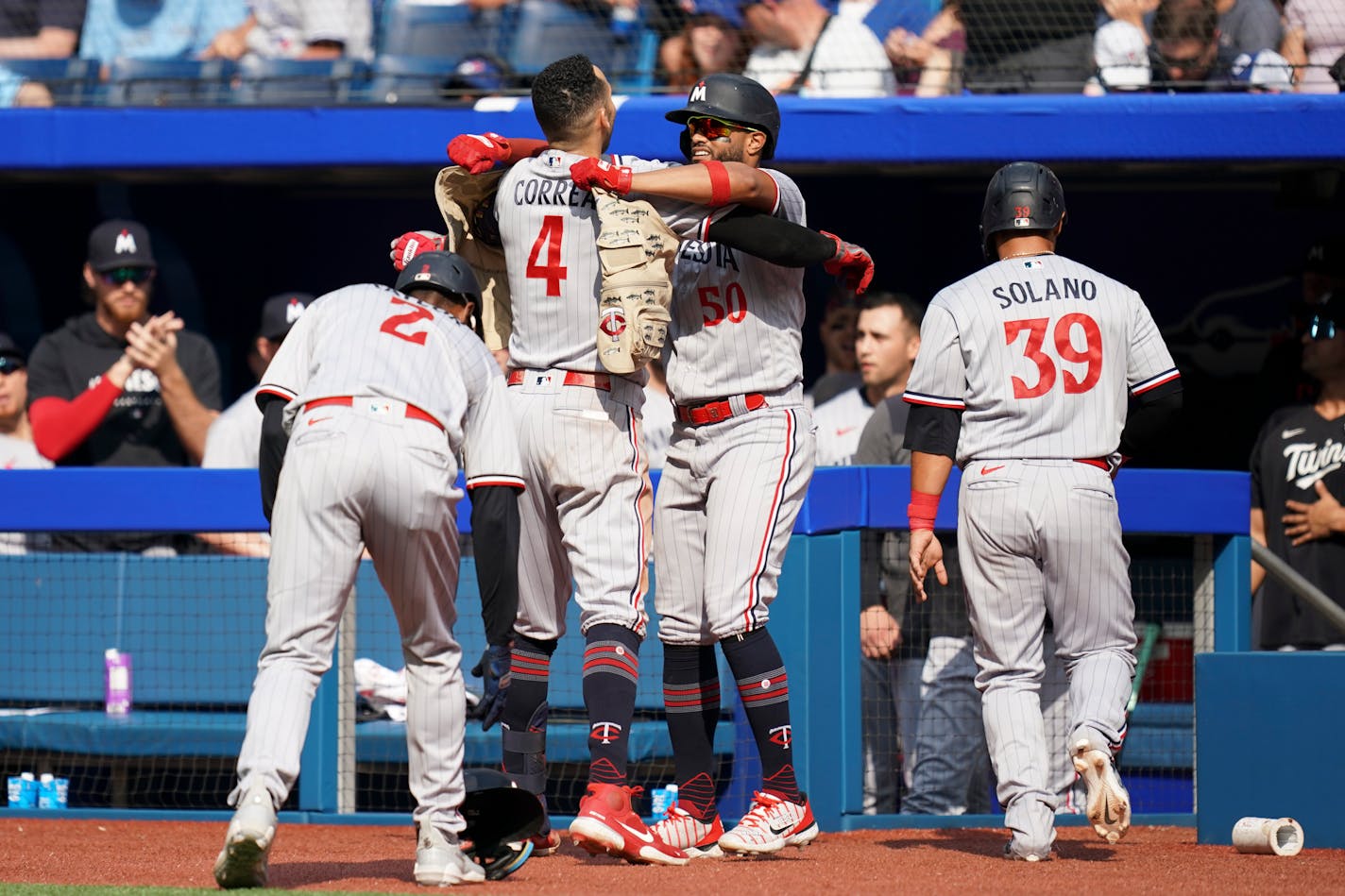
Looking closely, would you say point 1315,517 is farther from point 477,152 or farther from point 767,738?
point 477,152

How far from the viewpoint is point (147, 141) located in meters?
8.12

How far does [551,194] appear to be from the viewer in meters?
4.65

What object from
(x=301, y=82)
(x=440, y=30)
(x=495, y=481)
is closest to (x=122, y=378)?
(x=301, y=82)

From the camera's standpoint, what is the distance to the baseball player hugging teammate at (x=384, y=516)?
3.82 meters

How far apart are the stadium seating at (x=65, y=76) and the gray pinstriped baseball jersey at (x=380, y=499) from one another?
4955 millimetres

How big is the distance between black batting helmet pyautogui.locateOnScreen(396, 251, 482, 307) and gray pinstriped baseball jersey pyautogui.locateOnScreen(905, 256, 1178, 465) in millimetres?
1274

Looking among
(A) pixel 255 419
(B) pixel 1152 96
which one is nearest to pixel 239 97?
(A) pixel 255 419

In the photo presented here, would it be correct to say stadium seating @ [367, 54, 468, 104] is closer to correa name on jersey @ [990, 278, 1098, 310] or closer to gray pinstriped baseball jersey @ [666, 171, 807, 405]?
gray pinstriped baseball jersey @ [666, 171, 807, 405]

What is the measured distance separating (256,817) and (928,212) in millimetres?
6494

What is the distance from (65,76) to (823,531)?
4.80m

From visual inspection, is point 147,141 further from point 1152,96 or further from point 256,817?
point 256,817

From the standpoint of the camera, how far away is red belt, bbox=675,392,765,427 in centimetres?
473

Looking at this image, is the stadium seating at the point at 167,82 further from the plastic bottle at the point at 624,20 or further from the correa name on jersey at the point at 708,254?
the correa name on jersey at the point at 708,254

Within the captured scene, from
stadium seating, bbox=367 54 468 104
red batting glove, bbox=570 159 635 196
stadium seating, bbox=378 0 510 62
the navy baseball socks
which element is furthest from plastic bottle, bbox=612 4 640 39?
the navy baseball socks
